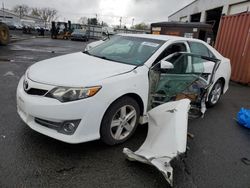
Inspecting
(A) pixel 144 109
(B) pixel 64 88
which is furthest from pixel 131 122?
(B) pixel 64 88

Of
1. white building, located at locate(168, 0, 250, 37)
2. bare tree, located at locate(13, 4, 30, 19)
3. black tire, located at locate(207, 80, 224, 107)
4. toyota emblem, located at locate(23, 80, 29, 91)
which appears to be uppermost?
bare tree, located at locate(13, 4, 30, 19)

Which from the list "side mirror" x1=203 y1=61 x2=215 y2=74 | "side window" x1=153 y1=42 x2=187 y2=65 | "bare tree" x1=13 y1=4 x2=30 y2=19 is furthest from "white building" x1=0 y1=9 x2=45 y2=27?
"side mirror" x1=203 y1=61 x2=215 y2=74

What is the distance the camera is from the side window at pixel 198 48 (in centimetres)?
412

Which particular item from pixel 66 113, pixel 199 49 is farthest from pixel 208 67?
pixel 66 113

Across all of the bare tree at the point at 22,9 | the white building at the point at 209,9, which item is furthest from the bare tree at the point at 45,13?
the white building at the point at 209,9

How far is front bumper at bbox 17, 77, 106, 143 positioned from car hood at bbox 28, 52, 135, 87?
153 millimetres

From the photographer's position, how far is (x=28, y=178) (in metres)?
2.30

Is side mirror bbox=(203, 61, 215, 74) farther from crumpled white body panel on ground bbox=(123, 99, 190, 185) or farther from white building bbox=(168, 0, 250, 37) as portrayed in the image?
white building bbox=(168, 0, 250, 37)

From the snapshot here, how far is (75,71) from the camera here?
2.83m

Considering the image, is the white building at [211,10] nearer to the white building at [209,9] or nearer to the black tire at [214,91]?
the white building at [209,9]

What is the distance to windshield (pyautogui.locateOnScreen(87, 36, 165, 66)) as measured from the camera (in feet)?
11.0

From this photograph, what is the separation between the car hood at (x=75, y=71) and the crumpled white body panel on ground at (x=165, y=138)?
2.64 feet

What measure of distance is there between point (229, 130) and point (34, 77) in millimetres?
3402

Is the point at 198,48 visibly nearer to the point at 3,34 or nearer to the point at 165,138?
the point at 165,138
